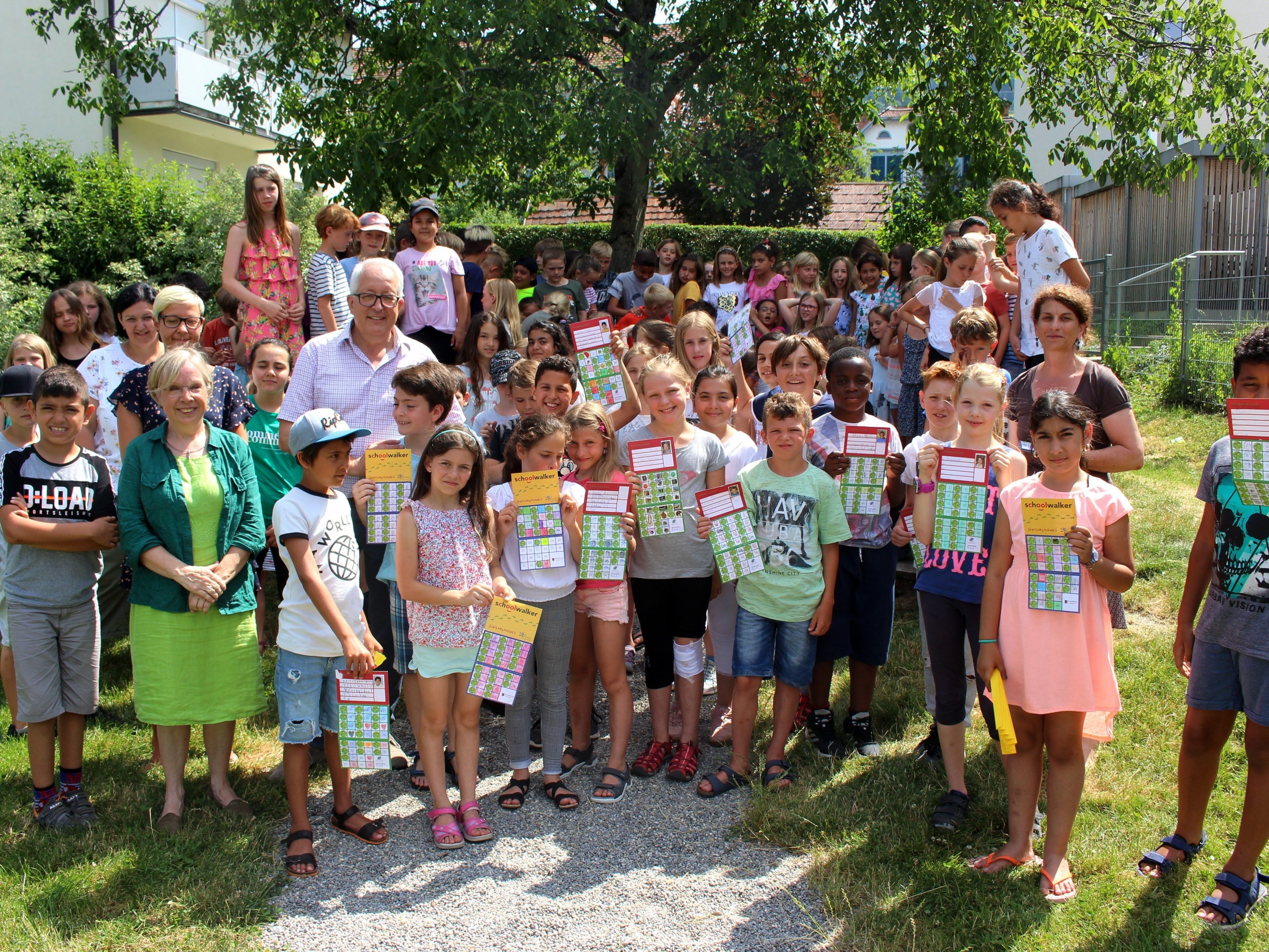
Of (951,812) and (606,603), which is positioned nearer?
(951,812)

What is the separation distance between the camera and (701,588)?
436 centimetres

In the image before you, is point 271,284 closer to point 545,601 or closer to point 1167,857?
point 545,601

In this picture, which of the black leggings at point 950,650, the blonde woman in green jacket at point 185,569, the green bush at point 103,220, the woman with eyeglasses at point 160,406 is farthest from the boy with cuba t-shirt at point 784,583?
the green bush at point 103,220

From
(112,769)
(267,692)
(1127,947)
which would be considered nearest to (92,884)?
(112,769)

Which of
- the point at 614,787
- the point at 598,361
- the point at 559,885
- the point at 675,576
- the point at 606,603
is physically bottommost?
the point at 559,885

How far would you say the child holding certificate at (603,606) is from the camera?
4.10 metres

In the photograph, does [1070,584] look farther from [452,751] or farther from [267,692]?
[267,692]

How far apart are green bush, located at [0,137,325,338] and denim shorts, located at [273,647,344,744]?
39.3 feet

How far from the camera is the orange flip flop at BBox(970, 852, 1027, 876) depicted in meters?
3.45

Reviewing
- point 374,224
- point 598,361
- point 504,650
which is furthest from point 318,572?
point 374,224

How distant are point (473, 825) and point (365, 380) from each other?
2.01m

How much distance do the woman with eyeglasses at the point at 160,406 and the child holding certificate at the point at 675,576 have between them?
1798 millimetres

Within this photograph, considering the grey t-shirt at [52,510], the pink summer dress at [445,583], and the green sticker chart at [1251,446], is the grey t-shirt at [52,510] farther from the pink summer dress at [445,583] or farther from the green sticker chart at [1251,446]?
the green sticker chart at [1251,446]

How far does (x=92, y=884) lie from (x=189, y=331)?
2.59m
